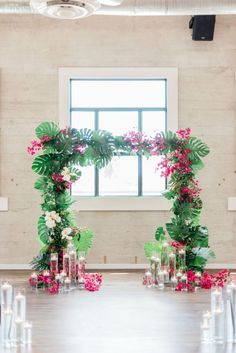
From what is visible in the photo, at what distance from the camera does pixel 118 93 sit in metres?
8.91

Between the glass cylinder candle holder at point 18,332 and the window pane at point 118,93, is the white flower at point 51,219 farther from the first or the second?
the window pane at point 118,93

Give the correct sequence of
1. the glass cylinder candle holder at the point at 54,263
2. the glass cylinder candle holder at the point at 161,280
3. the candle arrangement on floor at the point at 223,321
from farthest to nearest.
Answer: the glass cylinder candle holder at the point at 161,280, the glass cylinder candle holder at the point at 54,263, the candle arrangement on floor at the point at 223,321

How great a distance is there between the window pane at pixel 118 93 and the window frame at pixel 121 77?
0.13 metres

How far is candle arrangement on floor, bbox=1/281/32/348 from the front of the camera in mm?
4285

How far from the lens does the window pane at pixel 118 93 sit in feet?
29.2

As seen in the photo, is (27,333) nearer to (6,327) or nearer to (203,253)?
(6,327)

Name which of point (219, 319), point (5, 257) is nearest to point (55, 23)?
point (5, 257)

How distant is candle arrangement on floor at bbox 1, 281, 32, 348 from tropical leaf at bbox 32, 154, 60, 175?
2.40 metres

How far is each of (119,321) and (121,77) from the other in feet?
14.7

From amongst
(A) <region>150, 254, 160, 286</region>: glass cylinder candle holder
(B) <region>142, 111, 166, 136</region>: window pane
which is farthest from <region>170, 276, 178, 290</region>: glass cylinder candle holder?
(B) <region>142, 111, 166, 136</region>: window pane

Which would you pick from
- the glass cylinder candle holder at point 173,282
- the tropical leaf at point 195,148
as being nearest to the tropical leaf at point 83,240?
the glass cylinder candle holder at point 173,282

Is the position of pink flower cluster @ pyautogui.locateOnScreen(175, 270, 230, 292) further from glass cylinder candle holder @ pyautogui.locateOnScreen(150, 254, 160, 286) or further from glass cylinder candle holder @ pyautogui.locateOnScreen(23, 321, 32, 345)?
glass cylinder candle holder @ pyautogui.locateOnScreen(23, 321, 32, 345)

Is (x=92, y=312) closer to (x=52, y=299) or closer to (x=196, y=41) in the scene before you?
(x=52, y=299)

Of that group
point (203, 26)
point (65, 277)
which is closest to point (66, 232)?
point (65, 277)
